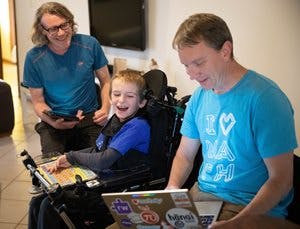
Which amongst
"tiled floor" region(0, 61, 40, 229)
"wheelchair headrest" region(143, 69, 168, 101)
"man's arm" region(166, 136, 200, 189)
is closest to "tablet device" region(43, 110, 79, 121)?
"wheelchair headrest" region(143, 69, 168, 101)

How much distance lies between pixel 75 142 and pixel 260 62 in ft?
5.35

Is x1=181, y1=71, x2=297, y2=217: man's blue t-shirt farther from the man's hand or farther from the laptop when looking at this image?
the man's hand

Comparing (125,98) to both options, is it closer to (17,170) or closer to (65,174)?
(65,174)

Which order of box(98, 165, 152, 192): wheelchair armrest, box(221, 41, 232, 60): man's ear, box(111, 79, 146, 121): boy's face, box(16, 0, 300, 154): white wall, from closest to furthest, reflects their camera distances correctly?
box(221, 41, 232, 60): man's ear → box(98, 165, 152, 192): wheelchair armrest → box(111, 79, 146, 121): boy's face → box(16, 0, 300, 154): white wall

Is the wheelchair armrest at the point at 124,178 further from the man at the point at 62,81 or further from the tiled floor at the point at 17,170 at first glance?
the tiled floor at the point at 17,170

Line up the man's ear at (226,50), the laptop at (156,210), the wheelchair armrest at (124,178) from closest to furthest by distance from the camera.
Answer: the laptop at (156,210)
the man's ear at (226,50)
the wheelchair armrest at (124,178)

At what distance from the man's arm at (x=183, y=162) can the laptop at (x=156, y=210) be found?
0.92 feet

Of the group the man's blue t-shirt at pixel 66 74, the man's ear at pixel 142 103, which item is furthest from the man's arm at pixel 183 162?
the man's blue t-shirt at pixel 66 74

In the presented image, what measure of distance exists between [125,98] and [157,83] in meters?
0.20

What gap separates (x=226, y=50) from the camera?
1466 mm

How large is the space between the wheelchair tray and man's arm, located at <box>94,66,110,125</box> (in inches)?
21.6

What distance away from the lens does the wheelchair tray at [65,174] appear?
190 cm

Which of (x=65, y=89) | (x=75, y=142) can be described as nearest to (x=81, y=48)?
(x=65, y=89)

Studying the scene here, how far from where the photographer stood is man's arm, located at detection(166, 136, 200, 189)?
1.77 m
